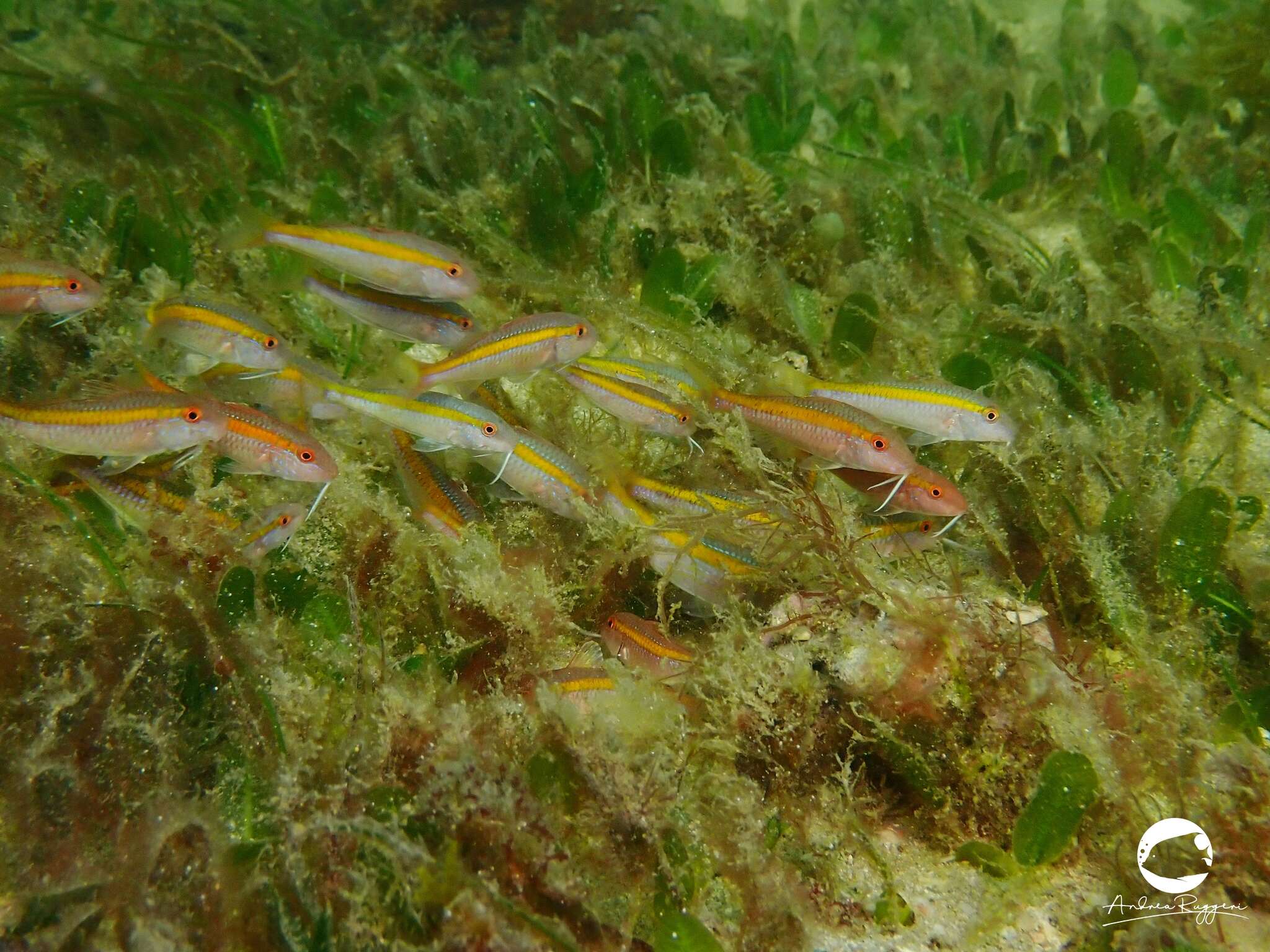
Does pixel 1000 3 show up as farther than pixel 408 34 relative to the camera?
Yes

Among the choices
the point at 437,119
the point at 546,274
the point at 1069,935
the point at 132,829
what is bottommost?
the point at 132,829

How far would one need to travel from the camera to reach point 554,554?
372cm

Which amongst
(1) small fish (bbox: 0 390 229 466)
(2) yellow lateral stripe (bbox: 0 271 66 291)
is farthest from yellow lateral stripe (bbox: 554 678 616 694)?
(2) yellow lateral stripe (bbox: 0 271 66 291)

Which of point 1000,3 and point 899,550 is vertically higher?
point 1000,3

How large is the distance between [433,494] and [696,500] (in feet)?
4.84

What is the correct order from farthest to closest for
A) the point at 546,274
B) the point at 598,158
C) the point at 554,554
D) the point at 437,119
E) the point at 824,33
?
the point at 824,33 → the point at 437,119 → the point at 598,158 → the point at 546,274 → the point at 554,554

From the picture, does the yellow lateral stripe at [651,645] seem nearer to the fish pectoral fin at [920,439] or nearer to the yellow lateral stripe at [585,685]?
the yellow lateral stripe at [585,685]

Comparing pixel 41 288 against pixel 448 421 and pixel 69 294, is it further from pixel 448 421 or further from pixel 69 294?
pixel 448 421

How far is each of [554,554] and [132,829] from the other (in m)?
2.18

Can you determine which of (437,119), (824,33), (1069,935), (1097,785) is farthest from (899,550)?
(824,33)

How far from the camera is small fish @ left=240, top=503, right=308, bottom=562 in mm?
3316

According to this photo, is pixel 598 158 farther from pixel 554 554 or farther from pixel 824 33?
pixel 824 33

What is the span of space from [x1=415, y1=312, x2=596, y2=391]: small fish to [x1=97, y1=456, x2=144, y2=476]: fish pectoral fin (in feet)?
4.95

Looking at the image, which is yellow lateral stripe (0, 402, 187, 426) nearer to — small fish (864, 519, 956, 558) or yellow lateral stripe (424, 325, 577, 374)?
yellow lateral stripe (424, 325, 577, 374)
